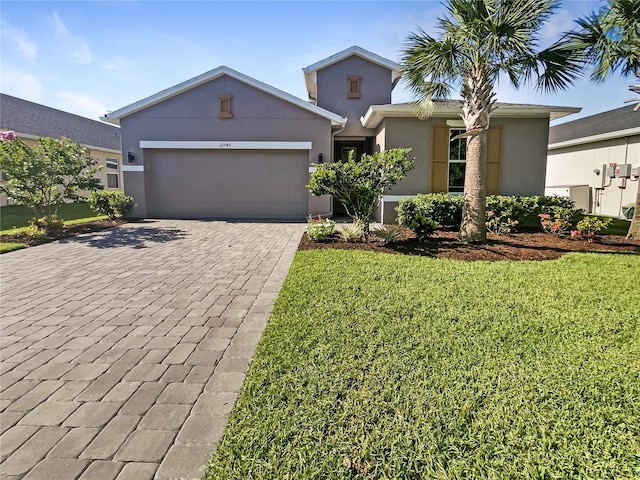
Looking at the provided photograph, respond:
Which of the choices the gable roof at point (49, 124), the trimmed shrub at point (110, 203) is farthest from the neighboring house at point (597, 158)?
the gable roof at point (49, 124)

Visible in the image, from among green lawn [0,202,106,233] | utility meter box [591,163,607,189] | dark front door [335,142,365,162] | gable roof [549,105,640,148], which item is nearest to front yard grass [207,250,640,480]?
green lawn [0,202,106,233]

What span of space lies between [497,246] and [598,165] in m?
12.9

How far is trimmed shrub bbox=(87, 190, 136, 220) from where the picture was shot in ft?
42.7

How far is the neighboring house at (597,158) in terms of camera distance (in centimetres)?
1522

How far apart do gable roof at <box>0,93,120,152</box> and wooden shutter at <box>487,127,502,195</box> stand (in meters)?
19.5

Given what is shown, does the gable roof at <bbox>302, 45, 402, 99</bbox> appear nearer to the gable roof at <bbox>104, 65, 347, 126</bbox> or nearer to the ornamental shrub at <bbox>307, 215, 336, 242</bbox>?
the gable roof at <bbox>104, 65, 347, 126</bbox>

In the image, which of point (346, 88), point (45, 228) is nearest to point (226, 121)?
point (346, 88)

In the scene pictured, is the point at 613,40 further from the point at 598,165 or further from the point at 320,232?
the point at 598,165

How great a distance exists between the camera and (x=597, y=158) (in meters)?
17.0

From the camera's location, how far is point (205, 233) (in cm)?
1070

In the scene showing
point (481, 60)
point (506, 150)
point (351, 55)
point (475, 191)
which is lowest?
point (475, 191)

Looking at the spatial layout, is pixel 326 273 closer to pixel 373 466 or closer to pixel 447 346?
pixel 447 346

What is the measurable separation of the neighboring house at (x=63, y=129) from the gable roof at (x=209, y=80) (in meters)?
5.12

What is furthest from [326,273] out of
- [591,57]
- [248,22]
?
[591,57]
